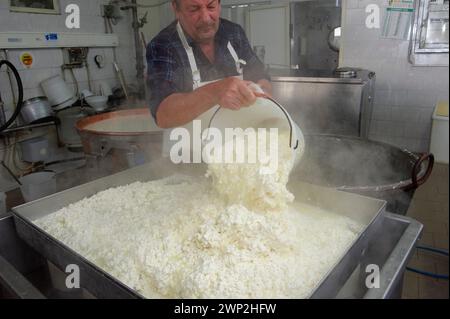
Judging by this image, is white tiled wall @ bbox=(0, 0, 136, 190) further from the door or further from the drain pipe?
the door

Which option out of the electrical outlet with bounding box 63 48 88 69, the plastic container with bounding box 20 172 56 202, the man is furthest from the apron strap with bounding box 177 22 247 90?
the electrical outlet with bounding box 63 48 88 69

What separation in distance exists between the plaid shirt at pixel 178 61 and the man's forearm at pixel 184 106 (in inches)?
1.0

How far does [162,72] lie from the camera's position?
117cm

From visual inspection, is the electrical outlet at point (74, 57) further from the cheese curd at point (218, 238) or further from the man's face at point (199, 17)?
the cheese curd at point (218, 238)

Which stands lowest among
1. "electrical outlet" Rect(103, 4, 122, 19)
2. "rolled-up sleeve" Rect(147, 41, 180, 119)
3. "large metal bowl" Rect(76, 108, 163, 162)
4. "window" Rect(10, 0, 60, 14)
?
"large metal bowl" Rect(76, 108, 163, 162)

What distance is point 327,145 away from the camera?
4.81 feet

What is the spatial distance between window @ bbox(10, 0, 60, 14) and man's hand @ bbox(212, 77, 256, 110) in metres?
1.54

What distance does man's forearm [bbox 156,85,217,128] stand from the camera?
1.08 metres

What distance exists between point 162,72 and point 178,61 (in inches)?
2.6

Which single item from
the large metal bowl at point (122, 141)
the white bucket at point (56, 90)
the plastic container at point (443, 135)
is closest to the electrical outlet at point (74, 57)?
the white bucket at point (56, 90)

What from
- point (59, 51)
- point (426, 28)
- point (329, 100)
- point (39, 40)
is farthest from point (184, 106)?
point (59, 51)

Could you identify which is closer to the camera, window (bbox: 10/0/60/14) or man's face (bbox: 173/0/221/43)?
man's face (bbox: 173/0/221/43)

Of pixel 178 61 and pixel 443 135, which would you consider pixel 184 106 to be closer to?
pixel 178 61

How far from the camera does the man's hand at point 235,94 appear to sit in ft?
3.12
